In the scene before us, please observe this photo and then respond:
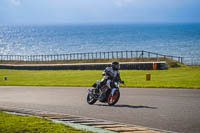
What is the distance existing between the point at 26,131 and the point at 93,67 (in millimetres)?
29714

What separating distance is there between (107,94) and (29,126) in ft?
16.9

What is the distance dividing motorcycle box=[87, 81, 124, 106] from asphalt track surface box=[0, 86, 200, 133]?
0.23 metres

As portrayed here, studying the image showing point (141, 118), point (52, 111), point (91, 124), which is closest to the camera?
point (91, 124)

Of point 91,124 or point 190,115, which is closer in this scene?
point 91,124

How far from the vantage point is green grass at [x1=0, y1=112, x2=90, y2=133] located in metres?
10.4

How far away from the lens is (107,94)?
1567 cm

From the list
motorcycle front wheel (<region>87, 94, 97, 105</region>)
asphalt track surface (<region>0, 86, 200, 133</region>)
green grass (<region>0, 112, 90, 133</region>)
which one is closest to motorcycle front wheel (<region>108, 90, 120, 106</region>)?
asphalt track surface (<region>0, 86, 200, 133</region>)

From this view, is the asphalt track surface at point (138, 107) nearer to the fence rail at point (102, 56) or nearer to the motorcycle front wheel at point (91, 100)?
the motorcycle front wheel at point (91, 100)

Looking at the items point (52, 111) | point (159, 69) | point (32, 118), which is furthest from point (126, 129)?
point (159, 69)

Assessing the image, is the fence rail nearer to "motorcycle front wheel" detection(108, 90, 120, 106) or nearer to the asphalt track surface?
the asphalt track surface

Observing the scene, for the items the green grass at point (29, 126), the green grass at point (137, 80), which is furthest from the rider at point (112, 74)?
the green grass at point (137, 80)

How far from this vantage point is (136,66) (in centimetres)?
3741

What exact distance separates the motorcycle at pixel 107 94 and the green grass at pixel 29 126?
11.9 feet

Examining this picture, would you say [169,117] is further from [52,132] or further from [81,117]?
[52,132]
